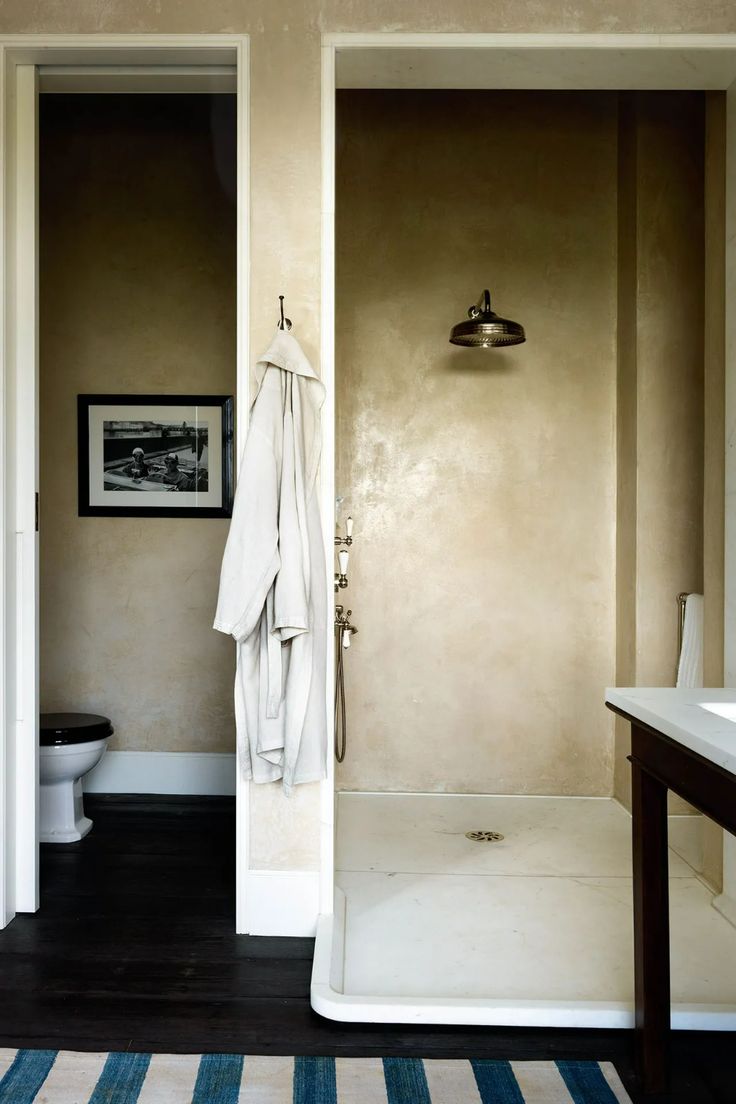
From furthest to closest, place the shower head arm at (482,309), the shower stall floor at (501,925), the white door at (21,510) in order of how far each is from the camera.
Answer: the shower head arm at (482,309), the white door at (21,510), the shower stall floor at (501,925)

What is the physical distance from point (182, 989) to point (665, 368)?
2755 mm

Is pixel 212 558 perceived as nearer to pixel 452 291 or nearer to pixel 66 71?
pixel 452 291

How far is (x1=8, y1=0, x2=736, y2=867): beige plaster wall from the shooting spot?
245 centimetres

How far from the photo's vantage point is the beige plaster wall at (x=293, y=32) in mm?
2449

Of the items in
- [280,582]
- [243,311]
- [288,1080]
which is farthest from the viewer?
[243,311]

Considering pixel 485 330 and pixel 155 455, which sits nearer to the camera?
pixel 485 330

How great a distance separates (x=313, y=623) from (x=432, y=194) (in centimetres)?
224

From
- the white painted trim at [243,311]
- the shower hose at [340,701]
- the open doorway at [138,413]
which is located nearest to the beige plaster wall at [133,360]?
the open doorway at [138,413]

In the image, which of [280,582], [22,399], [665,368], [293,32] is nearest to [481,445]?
[665,368]

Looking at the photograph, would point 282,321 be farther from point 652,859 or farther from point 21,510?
point 652,859

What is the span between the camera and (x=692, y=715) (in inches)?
66.9

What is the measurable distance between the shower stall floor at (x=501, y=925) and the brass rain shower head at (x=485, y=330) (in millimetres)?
1885

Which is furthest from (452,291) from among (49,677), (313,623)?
(49,677)

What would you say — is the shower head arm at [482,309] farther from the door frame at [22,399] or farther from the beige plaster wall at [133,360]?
the door frame at [22,399]
